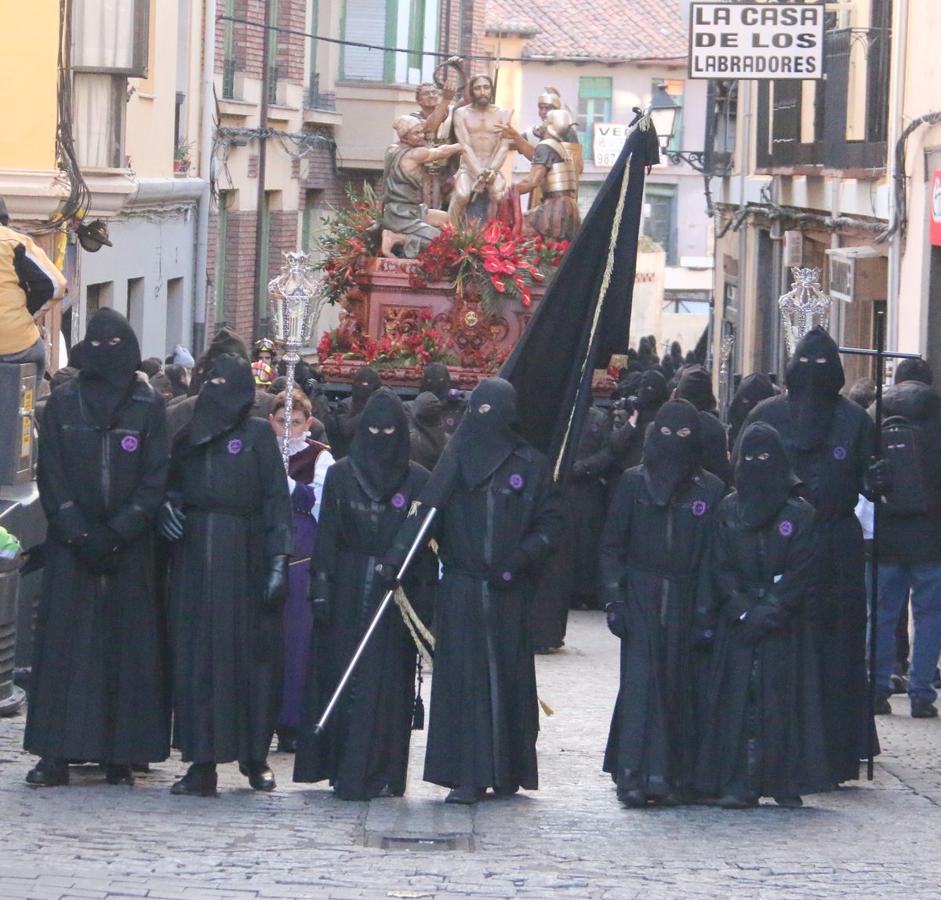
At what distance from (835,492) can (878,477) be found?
0.67 ft

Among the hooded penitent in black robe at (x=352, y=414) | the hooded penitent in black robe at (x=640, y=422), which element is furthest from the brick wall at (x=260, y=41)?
the hooded penitent in black robe at (x=640, y=422)

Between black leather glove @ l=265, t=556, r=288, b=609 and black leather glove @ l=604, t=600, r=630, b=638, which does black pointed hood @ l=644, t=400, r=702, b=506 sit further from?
black leather glove @ l=265, t=556, r=288, b=609

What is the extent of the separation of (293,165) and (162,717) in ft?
77.7

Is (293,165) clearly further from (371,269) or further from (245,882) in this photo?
(245,882)

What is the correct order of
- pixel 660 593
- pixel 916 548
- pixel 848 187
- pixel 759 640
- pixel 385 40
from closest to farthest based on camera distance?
pixel 759 640 < pixel 660 593 < pixel 916 548 < pixel 848 187 < pixel 385 40

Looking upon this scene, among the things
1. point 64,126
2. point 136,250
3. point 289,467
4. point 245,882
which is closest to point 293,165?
point 136,250

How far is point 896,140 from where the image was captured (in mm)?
18188

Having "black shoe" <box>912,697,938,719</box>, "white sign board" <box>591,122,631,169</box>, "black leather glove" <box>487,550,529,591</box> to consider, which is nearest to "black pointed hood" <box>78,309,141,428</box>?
"black leather glove" <box>487,550,529,591</box>

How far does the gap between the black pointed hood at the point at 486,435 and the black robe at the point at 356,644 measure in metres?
0.26

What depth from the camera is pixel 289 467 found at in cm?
1046

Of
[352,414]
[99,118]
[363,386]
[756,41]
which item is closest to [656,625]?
[363,386]

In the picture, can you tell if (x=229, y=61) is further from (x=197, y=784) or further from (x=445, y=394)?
(x=197, y=784)

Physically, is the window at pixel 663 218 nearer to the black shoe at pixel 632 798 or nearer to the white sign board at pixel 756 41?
the white sign board at pixel 756 41

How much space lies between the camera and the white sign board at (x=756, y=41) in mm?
Result: 18922
